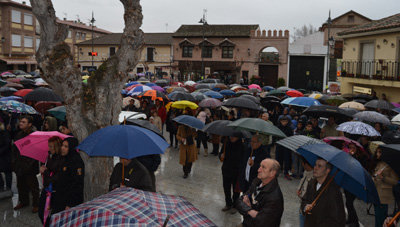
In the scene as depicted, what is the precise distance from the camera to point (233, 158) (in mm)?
6793

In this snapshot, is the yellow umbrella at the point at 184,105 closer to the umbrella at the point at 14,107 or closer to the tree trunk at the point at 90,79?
the umbrella at the point at 14,107

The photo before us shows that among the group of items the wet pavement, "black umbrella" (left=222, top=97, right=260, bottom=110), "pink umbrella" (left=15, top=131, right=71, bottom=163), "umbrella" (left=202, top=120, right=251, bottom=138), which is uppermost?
"black umbrella" (left=222, top=97, right=260, bottom=110)

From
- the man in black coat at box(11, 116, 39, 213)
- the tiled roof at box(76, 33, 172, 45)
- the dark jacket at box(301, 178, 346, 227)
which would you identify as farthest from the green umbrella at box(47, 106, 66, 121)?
the tiled roof at box(76, 33, 172, 45)

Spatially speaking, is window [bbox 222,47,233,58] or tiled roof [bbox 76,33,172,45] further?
tiled roof [bbox 76,33,172,45]

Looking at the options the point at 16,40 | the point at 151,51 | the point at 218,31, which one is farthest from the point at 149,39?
the point at 16,40

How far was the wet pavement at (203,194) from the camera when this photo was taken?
6.47 meters

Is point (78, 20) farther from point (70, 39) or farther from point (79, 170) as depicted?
point (79, 170)

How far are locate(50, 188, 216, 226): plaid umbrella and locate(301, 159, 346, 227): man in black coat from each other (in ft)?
6.30

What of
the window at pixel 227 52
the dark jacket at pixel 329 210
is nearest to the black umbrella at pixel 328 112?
the dark jacket at pixel 329 210

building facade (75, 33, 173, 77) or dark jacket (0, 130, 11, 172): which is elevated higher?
building facade (75, 33, 173, 77)

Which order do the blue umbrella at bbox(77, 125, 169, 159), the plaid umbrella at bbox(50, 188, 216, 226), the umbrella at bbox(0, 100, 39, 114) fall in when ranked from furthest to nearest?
1. the umbrella at bbox(0, 100, 39, 114)
2. the blue umbrella at bbox(77, 125, 169, 159)
3. the plaid umbrella at bbox(50, 188, 216, 226)

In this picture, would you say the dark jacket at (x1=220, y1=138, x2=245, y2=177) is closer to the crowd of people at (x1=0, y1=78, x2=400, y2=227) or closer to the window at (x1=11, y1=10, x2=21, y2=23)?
the crowd of people at (x1=0, y1=78, x2=400, y2=227)

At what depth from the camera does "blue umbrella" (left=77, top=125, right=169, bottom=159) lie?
173 inches

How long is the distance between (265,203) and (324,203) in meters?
0.73
